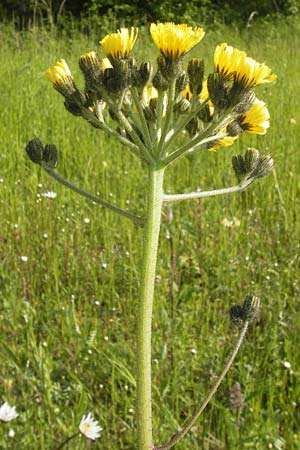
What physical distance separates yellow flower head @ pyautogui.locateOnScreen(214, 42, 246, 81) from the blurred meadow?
90 cm

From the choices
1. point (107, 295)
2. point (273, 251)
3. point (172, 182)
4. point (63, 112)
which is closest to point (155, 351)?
point (107, 295)

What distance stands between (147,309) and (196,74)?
36cm

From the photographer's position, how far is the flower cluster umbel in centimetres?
90

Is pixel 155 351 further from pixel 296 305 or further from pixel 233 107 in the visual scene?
pixel 233 107

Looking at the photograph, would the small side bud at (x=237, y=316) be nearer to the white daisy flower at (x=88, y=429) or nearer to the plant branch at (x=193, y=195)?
the plant branch at (x=193, y=195)

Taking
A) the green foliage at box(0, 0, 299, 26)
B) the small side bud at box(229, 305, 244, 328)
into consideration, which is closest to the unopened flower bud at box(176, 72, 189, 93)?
the small side bud at box(229, 305, 244, 328)

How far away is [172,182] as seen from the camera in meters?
3.13

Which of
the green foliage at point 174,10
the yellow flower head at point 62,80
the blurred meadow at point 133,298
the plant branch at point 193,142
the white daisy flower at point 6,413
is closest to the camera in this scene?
the plant branch at point 193,142

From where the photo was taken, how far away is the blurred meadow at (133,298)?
5.59 ft

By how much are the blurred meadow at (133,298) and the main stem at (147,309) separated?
27.9 inches

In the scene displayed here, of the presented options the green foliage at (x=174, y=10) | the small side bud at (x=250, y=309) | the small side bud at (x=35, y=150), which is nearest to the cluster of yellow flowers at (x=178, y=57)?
the small side bud at (x=35, y=150)

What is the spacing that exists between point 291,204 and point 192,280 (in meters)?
0.63

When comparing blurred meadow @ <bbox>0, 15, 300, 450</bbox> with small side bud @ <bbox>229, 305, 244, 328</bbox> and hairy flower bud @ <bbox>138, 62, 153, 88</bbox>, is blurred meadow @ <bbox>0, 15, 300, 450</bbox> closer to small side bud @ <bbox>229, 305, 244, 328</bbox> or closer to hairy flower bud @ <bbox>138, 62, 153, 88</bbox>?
small side bud @ <bbox>229, 305, 244, 328</bbox>

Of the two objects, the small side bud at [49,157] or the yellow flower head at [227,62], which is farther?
the small side bud at [49,157]
